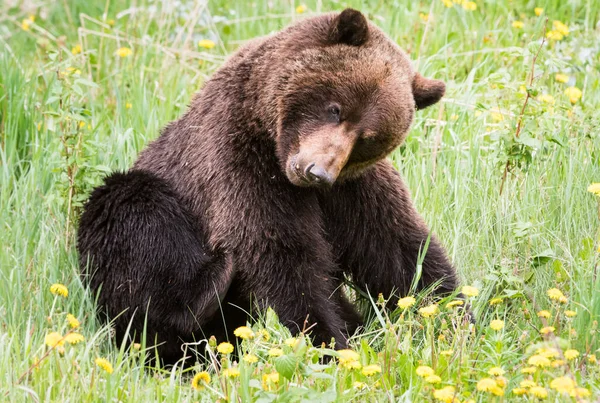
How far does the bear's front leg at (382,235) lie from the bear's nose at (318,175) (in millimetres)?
605

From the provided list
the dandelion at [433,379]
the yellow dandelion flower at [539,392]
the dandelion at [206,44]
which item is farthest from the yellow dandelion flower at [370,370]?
the dandelion at [206,44]

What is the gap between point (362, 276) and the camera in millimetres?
5145

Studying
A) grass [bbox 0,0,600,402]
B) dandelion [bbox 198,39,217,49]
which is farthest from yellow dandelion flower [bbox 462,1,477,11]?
dandelion [bbox 198,39,217,49]

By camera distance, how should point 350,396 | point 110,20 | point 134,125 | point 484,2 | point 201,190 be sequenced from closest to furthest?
point 350,396
point 201,190
point 134,125
point 484,2
point 110,20

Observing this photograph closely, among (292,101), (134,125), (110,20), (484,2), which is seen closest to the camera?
(292,101)

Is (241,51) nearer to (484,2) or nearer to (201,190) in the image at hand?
(201,190)

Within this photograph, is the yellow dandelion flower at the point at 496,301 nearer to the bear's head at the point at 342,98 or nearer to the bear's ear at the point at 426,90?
the bear's head at the point at 342,98

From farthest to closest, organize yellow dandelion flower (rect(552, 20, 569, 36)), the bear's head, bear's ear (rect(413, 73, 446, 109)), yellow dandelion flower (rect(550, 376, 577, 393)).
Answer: yellow dandelion flower (rect(552, 20, 569, 36)) → bear's ear (rect(413, 73, 446, 109)) → the bear's head → yellow dandelion flower (rect(550, 376, 577, 393))

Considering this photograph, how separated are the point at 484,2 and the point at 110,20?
3.14m

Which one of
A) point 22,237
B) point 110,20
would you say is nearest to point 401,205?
point 22,237

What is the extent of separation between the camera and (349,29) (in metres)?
4.63

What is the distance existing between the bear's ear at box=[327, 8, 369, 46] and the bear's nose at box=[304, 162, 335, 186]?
694 millimetres

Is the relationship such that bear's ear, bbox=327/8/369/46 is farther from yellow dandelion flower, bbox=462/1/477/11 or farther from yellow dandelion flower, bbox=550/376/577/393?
yellow dandelion flower, bbox=462/1/477/11

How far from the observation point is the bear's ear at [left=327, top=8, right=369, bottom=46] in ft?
15.0
